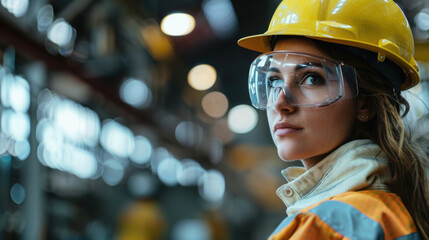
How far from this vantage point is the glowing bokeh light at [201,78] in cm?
1173

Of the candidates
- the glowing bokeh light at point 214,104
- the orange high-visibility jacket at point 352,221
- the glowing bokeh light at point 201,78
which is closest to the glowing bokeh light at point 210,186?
the glowing bokeh light at point 214,104

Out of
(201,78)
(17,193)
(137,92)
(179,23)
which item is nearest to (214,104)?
(201,78)

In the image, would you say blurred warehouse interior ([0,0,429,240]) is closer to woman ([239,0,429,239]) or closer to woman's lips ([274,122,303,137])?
woman ([239,0,429,239])

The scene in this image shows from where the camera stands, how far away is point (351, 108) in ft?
5.35

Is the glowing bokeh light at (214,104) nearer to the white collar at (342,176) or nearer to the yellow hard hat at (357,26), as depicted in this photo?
the yellow hard hat at (357,26)

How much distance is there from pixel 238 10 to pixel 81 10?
24.0 ft

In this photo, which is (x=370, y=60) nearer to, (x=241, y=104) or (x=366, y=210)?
(x=366, y=210)

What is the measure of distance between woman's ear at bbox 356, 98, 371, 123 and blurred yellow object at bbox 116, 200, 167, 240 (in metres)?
9.05

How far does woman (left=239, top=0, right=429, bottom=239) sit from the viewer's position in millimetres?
1470

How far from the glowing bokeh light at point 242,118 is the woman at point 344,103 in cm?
1526

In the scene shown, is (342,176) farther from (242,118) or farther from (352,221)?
(242,118)

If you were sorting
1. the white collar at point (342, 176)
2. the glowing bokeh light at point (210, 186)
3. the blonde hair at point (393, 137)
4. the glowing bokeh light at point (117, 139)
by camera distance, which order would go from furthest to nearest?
the glowing bokeh light at point (210, 186)
the glowing bokeh light at point (117, 139)
the blonde hair at point (393, 137)
the white collar at point (342, 176)

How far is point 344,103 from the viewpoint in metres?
1.60

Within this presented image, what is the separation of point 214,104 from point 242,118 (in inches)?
141
